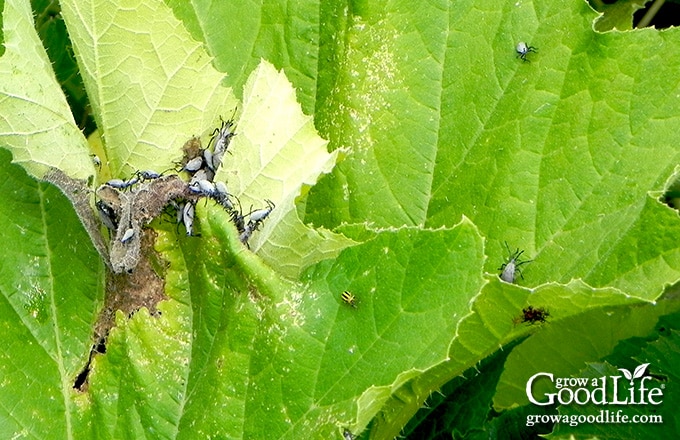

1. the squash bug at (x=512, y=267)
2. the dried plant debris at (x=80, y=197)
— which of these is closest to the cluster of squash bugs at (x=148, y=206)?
the dried plant debris at (x=80, y=197)

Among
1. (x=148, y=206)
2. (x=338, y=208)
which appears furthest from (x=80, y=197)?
(x=338, y=208)

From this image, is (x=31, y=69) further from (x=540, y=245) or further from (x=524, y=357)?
(x=524, y=357)

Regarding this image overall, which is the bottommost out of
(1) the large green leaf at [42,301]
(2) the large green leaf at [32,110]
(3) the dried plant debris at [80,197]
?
(1) the large green leaf at [42,301]

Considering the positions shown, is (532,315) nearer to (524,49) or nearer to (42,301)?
(524,49)

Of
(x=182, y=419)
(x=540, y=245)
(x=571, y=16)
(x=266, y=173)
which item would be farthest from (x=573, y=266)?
(x=182, y=419)

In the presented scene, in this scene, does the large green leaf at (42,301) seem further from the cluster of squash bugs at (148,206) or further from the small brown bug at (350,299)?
the small brown bug at (350,299)

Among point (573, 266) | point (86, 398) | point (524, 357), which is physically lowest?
point (524, 357)
